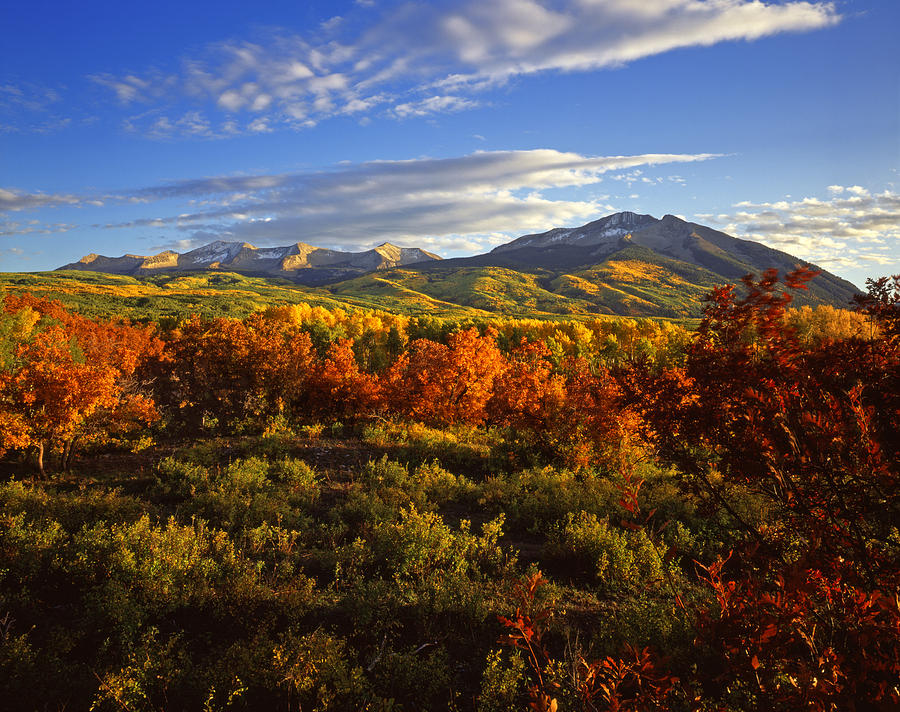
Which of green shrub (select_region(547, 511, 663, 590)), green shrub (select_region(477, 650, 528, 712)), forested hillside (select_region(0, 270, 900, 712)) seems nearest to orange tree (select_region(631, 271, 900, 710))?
forested hillside (select_region(0, 270, 900, 712))

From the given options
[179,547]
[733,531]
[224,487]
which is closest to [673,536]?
[733,531]

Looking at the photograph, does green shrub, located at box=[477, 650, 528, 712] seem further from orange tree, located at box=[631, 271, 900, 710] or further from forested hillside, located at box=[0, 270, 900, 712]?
orange tree, located at box=[631, 271, 900, 710]

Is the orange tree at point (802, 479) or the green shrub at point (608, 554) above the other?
the orange tree at point (802, 479)

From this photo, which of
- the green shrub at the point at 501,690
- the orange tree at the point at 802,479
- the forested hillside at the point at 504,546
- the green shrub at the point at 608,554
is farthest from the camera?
the green shrub at the point at 608,554

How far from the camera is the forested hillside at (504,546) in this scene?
155 inches

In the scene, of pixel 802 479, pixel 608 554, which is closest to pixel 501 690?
pixel 802 479

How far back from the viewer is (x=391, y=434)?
2223cm

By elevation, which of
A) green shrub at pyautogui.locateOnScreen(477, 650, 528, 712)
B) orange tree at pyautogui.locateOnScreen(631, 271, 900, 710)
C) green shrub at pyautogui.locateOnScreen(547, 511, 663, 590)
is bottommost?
green shrub at pyautogui.locateOnScreen(547, 511, 663, 590)

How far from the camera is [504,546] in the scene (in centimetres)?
1173

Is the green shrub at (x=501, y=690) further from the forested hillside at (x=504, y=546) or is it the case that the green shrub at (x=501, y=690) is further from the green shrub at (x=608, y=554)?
the green shrub at (x=608, y=554)

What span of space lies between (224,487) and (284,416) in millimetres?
10949

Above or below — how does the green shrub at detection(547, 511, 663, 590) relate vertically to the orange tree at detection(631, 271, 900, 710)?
below

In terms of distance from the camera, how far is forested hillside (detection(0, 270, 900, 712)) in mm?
3941

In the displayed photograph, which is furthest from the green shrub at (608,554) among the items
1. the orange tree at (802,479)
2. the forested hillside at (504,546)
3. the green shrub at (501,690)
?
the green shrub at (501,690)
